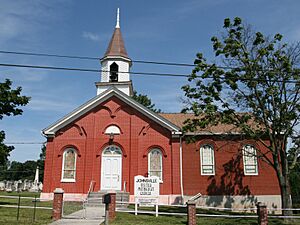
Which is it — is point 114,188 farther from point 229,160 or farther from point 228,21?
point 228,21

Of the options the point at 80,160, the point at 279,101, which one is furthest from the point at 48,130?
the point at 279,101

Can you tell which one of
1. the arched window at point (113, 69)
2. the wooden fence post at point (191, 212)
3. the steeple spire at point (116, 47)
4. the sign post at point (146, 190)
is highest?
the steeple spire at point (116, 47)

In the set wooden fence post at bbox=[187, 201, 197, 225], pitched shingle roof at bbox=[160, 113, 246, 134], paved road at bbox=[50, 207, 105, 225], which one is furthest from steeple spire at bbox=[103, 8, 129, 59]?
wooden fence post at bbox=[187, 201, 197, 225]

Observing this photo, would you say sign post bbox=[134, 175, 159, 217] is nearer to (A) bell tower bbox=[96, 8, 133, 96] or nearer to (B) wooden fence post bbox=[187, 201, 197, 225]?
(B) wooden fence post bbox=[187, 201, 197, 225]

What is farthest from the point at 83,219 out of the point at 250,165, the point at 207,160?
the point at 250,165

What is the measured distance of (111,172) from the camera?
22.8m

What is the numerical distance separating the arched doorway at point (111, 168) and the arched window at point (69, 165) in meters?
2.17

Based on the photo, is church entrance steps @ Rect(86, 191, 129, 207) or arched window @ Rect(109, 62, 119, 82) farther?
arched window @ Rect(109, 62, 119, 82)

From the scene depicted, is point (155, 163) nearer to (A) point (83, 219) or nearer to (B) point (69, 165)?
(B) point (69, 165)

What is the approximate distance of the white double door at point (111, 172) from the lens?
884 inches

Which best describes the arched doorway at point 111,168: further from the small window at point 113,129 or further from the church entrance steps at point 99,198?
the church entrance steps at point 99,198

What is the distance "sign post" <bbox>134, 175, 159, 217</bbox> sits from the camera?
54.8 feet

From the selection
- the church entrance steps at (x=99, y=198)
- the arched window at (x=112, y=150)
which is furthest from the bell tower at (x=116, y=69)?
the church entrance steps at (x=99, y=198)

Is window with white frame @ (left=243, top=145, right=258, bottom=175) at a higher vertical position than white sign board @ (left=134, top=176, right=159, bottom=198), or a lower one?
higher
